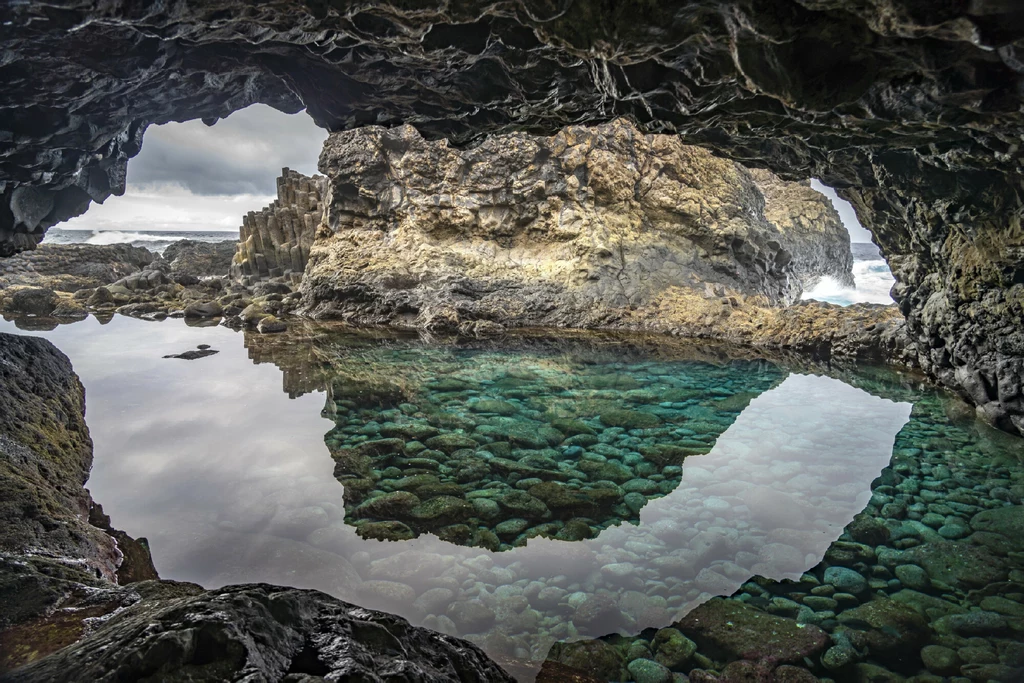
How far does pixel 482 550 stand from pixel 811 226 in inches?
929

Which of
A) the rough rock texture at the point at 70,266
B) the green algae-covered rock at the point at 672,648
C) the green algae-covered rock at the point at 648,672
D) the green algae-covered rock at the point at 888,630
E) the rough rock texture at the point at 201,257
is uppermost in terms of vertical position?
the rough rock texture at the point at 201,257

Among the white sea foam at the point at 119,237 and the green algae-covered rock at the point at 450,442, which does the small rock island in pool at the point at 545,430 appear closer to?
the green algae-covered rock at the point at 450,442

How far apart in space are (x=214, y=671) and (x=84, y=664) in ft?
1.20

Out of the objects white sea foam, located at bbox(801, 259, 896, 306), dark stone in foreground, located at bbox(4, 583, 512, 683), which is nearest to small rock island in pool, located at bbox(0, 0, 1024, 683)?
dark stone in foreground, located at bbox(4, 583, 512, 683)

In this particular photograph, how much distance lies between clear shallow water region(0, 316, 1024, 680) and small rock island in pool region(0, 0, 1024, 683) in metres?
0.03

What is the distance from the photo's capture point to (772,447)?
211 inches

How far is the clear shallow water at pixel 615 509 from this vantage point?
284cm

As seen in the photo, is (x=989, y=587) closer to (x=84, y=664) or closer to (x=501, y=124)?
(x=84, y=664)

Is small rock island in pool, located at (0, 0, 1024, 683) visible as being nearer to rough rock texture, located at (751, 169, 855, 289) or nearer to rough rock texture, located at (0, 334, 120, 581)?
rough rock texture, located at (0, 334, 120, 581)

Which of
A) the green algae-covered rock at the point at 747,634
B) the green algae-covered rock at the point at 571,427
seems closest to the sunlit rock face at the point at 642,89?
the green algae-covered rock at the point at 747,634

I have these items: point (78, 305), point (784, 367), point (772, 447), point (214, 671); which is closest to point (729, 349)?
point (784, 367)

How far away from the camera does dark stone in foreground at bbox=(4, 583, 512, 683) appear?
1.29 m

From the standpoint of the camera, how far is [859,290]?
2747 cm

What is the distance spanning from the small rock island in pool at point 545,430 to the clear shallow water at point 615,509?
0.10ft
